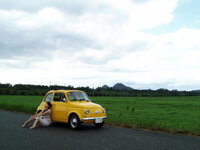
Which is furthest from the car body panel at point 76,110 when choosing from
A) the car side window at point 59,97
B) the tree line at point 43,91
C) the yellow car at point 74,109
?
the tree line at point 43,91

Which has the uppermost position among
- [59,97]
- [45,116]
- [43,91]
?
[43,91]

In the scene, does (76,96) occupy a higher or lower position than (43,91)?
lower

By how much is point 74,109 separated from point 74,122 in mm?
587

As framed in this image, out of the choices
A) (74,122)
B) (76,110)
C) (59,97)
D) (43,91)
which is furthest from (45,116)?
(43,91)

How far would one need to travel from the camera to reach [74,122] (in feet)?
36.8

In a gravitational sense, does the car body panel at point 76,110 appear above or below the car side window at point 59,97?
below

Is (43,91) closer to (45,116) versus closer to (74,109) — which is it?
(45,116)

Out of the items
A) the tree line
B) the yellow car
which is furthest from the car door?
the tree line

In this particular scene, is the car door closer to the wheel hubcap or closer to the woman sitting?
the woman sitting

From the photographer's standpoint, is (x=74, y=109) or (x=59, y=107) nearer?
(x=74, y=109)

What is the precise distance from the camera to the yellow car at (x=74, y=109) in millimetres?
10906

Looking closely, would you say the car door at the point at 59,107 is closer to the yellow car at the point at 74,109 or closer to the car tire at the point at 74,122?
the yellow car at the point at 74,109

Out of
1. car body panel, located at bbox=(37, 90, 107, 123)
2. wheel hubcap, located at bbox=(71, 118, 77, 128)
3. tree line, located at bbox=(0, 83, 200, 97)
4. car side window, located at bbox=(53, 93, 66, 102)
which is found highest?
tree line, located at bbox=(0, 83, 200, 97)

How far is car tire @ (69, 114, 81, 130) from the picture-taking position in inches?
431
